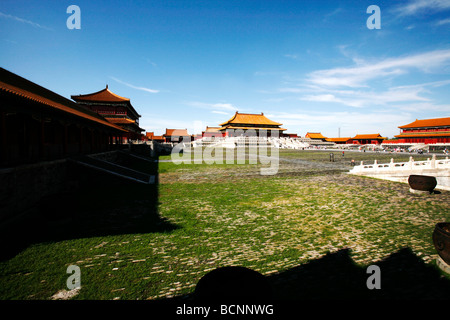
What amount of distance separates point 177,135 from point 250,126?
106ft

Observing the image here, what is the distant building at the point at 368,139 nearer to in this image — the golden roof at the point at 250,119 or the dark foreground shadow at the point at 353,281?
the golden roof at the point at 250,119

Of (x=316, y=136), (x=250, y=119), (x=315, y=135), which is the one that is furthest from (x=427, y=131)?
(x=250, y=119)

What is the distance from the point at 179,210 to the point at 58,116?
27.5 ft

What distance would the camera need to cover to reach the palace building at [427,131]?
165 feet

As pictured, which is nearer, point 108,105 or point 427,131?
point 108,105

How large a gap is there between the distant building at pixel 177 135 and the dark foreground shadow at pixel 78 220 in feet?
244

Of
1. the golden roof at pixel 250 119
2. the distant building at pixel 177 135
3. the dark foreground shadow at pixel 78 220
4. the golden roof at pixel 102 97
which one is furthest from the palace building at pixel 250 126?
the dark foreground shadow at pixel 78 220

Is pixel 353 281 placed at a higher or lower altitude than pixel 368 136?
lower

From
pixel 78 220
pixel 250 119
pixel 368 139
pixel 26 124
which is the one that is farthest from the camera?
pixel 368 139

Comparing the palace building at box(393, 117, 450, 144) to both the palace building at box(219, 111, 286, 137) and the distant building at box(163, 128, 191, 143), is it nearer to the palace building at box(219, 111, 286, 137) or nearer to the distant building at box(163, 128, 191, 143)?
the palace building at box(219, 111, 286, 137)

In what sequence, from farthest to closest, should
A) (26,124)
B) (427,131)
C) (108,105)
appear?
1. (427,131)
2. (108,105)
3. (26,124)

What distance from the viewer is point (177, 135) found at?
8494 cm

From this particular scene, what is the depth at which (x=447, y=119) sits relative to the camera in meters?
52.8

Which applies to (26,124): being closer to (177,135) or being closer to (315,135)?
(177,135)
